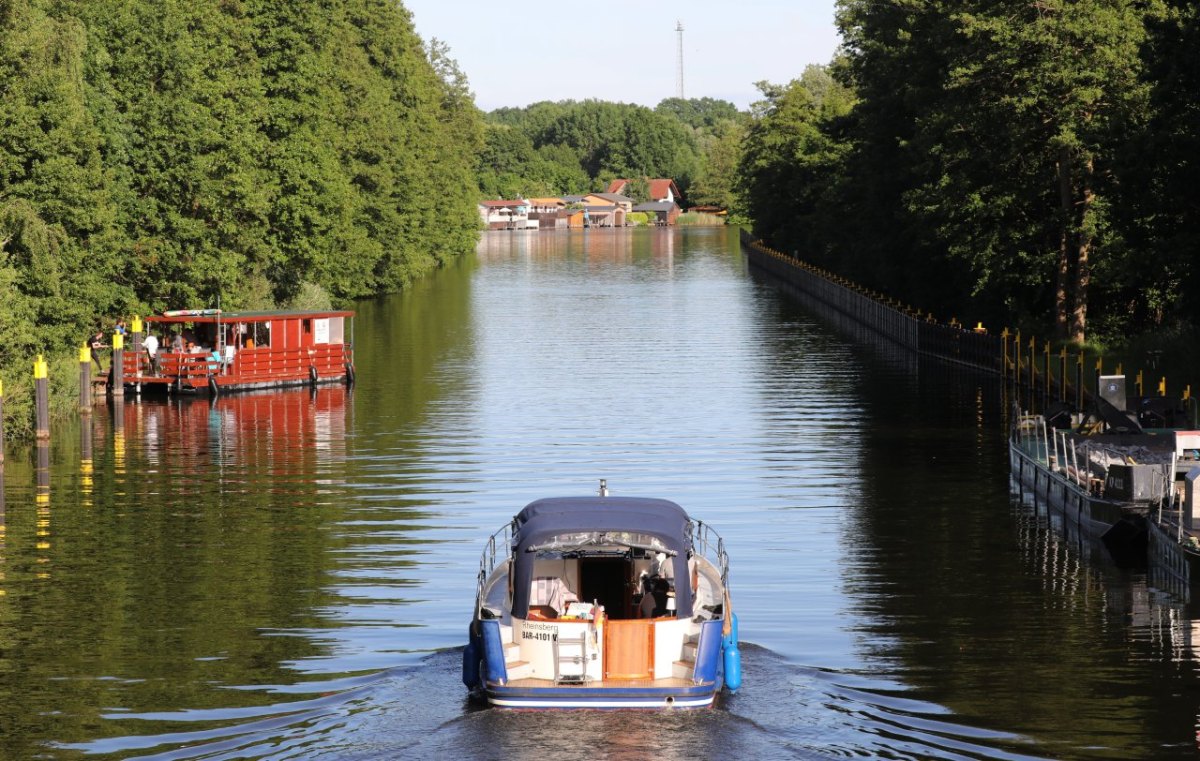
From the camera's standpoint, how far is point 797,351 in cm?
9312

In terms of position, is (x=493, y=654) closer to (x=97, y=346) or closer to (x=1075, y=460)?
(x=1075, y=460)

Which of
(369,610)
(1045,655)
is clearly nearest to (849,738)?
(1045,655)

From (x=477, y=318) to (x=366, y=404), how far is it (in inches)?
1796

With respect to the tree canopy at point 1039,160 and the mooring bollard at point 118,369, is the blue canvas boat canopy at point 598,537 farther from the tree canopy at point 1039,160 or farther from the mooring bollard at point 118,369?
the mooring bollard at point 118,369

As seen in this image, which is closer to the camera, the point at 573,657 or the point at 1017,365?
the point at 573,657

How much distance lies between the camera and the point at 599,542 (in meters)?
27.9

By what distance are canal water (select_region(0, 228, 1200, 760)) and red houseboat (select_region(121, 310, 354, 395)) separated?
200 centimetres

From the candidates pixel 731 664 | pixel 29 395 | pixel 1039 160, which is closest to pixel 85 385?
pixel 29 395

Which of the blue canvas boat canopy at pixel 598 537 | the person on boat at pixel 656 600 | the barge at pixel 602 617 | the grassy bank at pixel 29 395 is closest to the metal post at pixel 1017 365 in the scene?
the grassy bank at pixel 29 395

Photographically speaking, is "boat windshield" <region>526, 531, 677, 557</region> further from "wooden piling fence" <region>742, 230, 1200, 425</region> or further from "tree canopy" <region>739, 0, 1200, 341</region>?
"tree canopy" <region>739, 0, 1200, 341</region>

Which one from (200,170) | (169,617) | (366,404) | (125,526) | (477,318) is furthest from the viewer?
(477,318)

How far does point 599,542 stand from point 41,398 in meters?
33.0

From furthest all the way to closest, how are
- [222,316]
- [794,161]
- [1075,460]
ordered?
[794,161]
[222,316]
[1075,460]

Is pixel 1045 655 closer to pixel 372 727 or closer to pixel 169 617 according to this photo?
pixel 372 727
